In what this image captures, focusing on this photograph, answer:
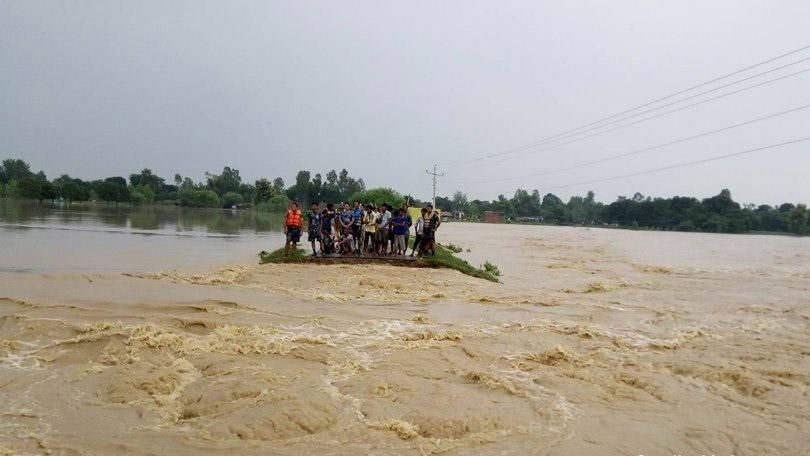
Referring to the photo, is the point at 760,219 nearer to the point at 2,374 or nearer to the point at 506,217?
the point at 506,217

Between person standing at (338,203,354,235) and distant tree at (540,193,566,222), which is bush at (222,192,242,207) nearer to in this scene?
distant tree at (540,193,566,222)

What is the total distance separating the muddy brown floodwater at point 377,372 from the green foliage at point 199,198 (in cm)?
9218

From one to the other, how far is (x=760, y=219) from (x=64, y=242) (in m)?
103

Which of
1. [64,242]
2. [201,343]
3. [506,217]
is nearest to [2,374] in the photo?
[201,343]

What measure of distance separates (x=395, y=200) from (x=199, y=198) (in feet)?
194

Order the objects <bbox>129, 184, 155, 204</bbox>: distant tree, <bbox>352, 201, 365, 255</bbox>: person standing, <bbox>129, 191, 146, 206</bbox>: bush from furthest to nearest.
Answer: <bbox>129, 184, 155, 204</bbox>: distant tree, <bbox>129, 191, 146, 206</bbox>: bush, <bbox>352, 201, 365, 255</bbox>: person standing

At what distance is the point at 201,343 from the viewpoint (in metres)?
7.06

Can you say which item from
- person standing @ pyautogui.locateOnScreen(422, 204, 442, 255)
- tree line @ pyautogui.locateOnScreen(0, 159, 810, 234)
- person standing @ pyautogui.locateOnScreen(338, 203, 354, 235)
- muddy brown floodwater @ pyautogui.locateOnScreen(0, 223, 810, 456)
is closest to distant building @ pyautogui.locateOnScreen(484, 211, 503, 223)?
tree line @ pyautogui.locateOnScreen(0, 159, 810, 234)

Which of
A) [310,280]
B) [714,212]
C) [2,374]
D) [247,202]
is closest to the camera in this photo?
[2,374]

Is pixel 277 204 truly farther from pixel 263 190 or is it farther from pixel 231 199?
pixel 231 199

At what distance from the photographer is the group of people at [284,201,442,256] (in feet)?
54.2

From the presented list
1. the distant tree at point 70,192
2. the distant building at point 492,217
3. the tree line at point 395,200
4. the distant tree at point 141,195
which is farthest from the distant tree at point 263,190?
the distant building at point 492,217

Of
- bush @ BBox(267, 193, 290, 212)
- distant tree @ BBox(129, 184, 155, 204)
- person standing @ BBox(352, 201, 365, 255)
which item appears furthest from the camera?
distant tree @ BBox(129, 184, 155, 204)

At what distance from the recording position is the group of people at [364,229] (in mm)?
16516
